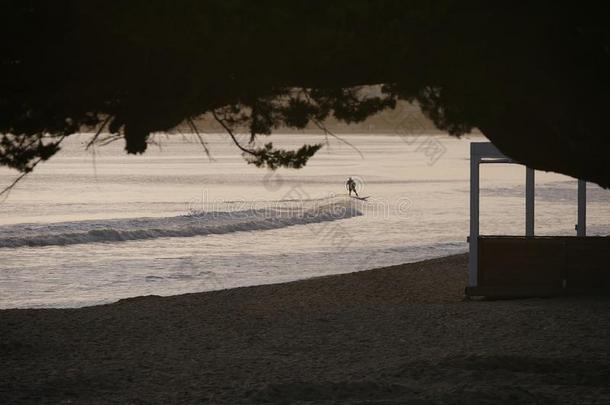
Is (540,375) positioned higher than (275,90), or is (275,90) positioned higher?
(275,90)

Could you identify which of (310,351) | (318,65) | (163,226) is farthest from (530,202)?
(163,226)

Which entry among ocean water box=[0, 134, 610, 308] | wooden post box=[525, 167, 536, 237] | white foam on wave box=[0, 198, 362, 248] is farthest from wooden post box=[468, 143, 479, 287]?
white foam on wave box=[0, 198, 362, 248]

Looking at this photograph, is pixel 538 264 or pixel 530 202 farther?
pixel 530 202

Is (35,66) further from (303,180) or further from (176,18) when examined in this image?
(303,180)

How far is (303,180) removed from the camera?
256 ft

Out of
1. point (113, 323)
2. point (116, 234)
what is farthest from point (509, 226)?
point (113, 323)

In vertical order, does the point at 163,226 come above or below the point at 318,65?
below

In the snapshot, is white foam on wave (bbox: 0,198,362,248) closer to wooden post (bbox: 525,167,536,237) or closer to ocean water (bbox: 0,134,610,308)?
ocean water (bbox: 0,134,610,308)

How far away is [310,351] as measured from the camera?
12.1m

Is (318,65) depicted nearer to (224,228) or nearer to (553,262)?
(553,262)

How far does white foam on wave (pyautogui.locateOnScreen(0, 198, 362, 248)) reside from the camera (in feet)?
116

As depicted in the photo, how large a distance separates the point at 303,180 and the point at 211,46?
7065 centimetres

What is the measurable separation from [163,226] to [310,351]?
28277 mm

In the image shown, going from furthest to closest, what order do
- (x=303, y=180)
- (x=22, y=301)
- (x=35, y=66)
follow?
(x=303, y=180) < (x=22, y=301) < (x=35, y=66)
